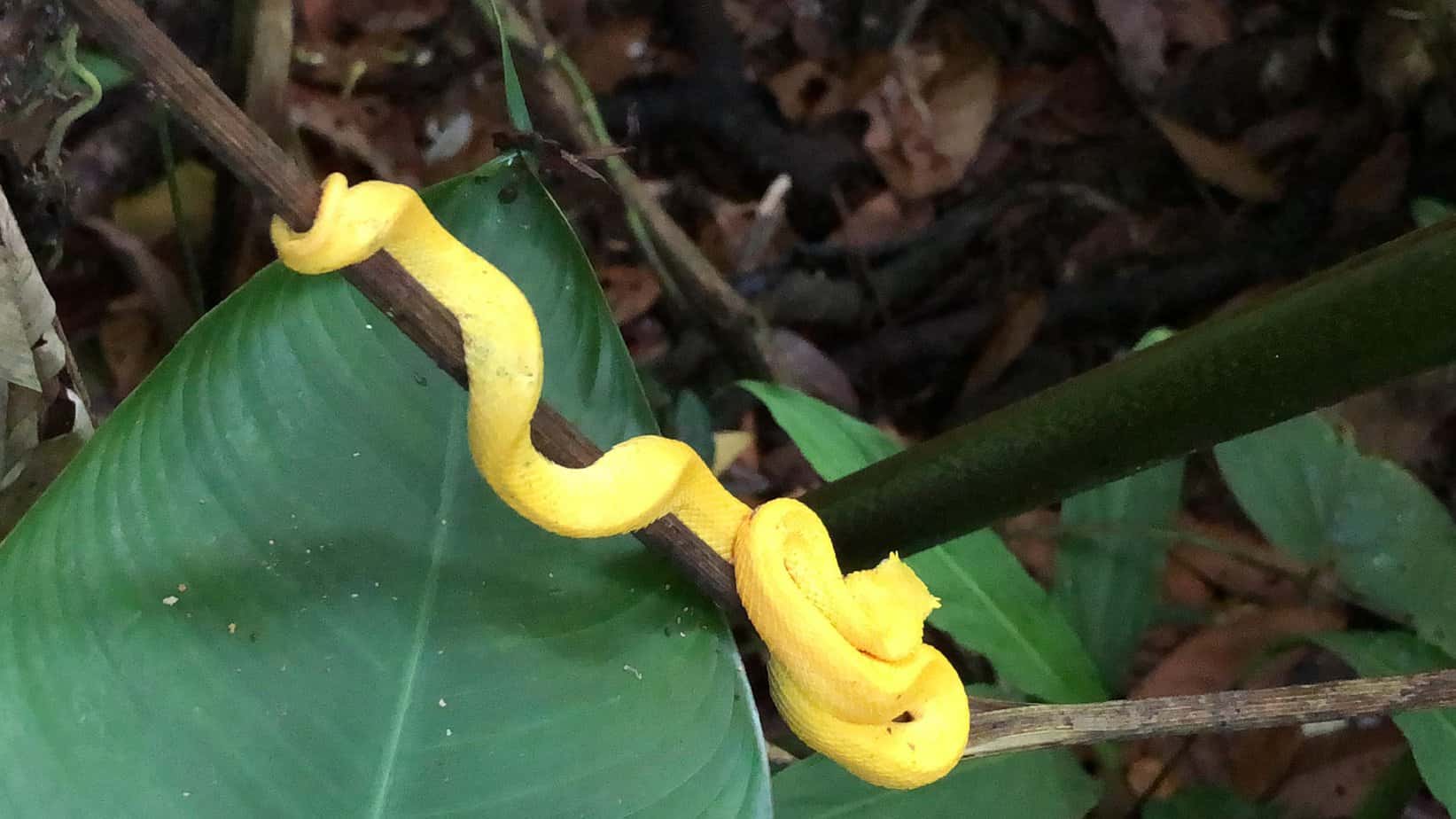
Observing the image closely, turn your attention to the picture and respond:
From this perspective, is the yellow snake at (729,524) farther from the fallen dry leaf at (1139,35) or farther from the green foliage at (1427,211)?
the fallen dry leaf at (1139,35)

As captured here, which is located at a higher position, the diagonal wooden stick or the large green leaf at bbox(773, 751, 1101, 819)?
the diagonal wooden stick

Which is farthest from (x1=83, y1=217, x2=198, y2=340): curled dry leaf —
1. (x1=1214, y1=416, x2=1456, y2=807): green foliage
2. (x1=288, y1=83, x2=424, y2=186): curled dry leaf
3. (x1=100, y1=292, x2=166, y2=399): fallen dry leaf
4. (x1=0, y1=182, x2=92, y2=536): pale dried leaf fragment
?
(x1=1214, y1=416, x2=1456, y2=807): green foliage

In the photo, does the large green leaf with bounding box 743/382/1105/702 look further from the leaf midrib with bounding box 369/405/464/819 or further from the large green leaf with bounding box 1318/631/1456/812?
the leaf midrib with bounding box 369/405/464/819

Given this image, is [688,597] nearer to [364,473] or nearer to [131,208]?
[364,473]

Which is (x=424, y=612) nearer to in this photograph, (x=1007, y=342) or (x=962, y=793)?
(x=962, y=793)

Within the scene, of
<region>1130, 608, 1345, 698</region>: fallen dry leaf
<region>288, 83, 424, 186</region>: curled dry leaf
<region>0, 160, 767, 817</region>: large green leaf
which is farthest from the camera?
<region>288, 83, 424, 186</region>: curled dry leaf

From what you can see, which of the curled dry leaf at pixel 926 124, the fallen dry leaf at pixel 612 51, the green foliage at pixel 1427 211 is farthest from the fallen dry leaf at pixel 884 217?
the green foliage at pixel 1427 211
